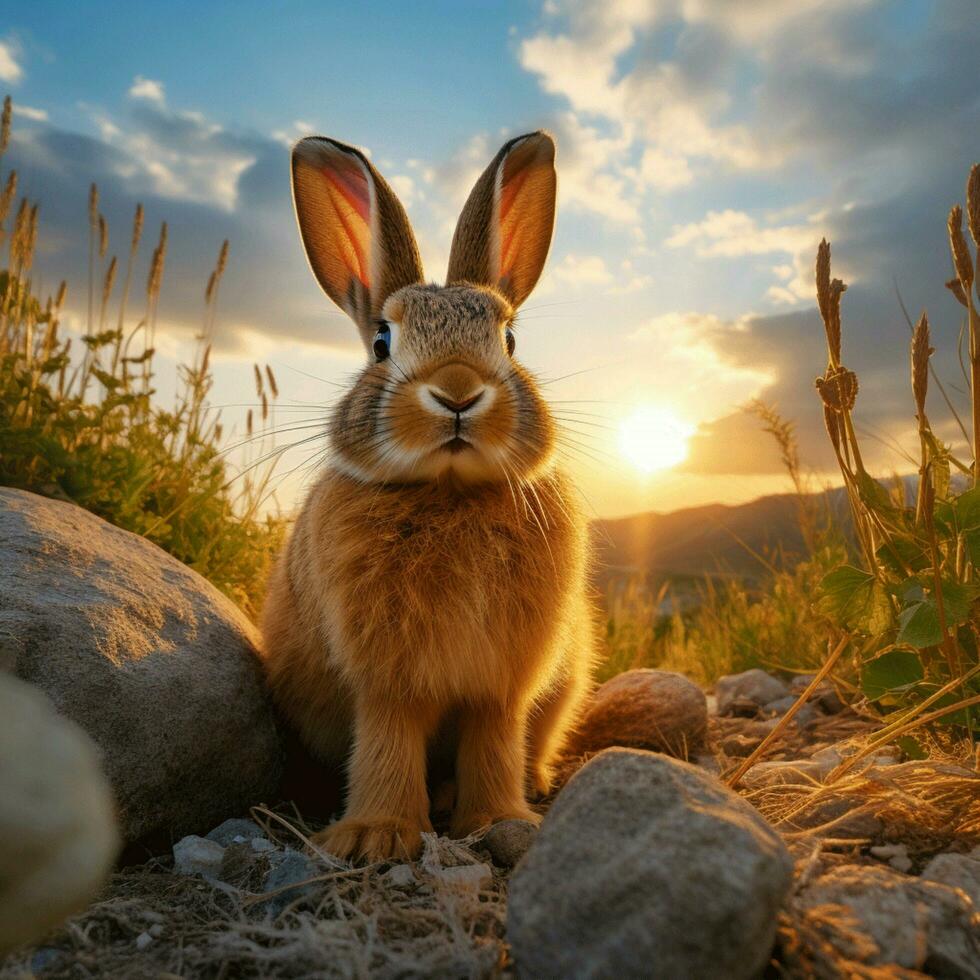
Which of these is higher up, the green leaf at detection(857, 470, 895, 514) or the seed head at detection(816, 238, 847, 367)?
the seed head at detection(816, 238, 847, 367)

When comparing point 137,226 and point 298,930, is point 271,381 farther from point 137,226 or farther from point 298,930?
point 298,930

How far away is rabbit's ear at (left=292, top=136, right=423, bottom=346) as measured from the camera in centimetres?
374

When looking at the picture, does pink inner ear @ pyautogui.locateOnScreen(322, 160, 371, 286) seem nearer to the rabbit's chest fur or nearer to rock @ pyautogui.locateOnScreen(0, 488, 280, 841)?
the rabbit's chest fur

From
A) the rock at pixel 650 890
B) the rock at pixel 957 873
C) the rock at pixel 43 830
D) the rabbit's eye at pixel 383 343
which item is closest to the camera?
the rock at pixel 650 890

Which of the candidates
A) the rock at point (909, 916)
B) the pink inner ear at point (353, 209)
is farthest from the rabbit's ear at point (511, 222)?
the rock at point (909, 916)

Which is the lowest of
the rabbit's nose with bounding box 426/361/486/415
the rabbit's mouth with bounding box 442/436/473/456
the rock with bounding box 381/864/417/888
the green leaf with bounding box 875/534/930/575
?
the rock with bounding box 381/864/417/888

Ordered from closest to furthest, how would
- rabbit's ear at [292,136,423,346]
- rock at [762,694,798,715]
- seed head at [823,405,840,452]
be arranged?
seed head at [823,405,840,452], rabbit's ear at [292,136,423,346], rock at [762,694,798,715]

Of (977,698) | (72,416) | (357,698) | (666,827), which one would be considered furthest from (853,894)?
(72,416)

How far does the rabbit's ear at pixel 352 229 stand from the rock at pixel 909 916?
9.16ft

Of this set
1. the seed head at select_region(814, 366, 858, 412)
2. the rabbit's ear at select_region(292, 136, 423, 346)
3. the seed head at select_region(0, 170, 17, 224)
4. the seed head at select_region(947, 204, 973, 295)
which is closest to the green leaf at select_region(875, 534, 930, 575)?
the seed head at select_region(814, 366, 858, 412)

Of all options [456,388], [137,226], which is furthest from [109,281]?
[456,388]

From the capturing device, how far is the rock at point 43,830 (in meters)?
1.75

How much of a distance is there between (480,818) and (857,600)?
5.11 ft

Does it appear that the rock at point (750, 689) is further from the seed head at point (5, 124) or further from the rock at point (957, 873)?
the seed head at point (5, 124)
